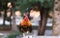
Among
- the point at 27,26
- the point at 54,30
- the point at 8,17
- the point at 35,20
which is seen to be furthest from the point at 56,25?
the point at 35,20

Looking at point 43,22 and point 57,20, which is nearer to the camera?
point 57,20

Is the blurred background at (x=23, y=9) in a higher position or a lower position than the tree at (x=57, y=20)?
higher

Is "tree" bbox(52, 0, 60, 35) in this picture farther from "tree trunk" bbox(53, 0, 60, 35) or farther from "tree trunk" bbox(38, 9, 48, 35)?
"tree trunk" bbox(38, 9, 48, 35)

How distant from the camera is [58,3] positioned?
8586mm

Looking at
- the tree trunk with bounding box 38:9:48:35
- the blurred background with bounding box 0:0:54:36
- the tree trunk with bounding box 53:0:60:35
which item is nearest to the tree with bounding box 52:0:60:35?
the tree trunk with bounding box 53:0:60:35

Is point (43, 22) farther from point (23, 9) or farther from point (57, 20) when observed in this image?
point (57, 20)

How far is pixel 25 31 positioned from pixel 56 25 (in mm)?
2237

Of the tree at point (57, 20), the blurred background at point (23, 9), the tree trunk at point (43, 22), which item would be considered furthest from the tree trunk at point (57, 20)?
the tree trunk at point (43, 22)

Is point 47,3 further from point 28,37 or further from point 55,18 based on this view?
point 28,37

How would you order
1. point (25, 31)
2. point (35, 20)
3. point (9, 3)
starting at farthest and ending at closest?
point (35, 20), point (9, 3), point (25, 31)

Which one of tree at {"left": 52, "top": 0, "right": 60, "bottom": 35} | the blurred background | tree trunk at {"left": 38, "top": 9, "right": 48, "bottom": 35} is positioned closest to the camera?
tree at {"left": 52, "top": 0, "right": 60, "bottom": 35}

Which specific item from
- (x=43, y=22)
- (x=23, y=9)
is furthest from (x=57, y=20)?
(x=43, y=22)

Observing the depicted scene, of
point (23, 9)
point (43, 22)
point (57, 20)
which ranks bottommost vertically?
point (43, 22)

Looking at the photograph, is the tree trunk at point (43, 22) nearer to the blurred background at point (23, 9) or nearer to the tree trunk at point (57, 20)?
the blurred background at point (23, 9)
